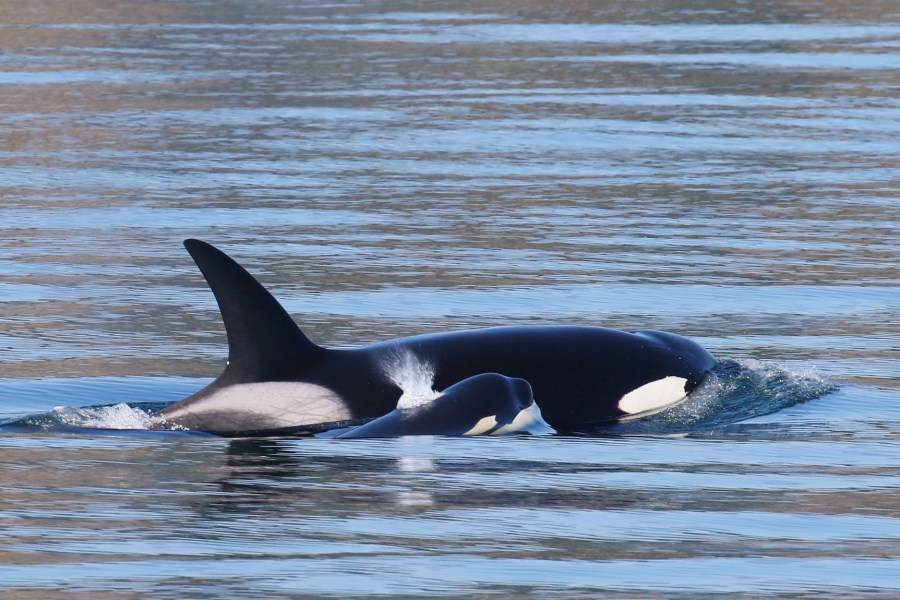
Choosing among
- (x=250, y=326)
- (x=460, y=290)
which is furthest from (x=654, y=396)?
(x=460, y=290)

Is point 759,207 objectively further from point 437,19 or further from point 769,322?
point 437,19

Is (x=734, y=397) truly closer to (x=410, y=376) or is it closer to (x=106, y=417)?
(x=410, y=376)

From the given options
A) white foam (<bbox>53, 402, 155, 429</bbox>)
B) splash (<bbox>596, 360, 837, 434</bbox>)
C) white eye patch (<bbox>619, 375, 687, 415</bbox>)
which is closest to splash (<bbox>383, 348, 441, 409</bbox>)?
splash (<bbox>596, 360, 837, 434</bbox>)

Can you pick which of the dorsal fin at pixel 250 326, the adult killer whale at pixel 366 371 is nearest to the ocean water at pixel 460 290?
the adult killer whale at pixel 366 371

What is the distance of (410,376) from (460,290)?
10.8ft

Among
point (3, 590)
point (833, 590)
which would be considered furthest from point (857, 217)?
point (3, 590)

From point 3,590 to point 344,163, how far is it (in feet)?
40.5

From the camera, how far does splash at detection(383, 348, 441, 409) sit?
27.9 feet

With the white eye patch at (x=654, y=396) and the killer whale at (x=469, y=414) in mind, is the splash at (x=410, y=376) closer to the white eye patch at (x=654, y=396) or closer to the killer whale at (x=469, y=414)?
the killer whale at (x=469, y=414)

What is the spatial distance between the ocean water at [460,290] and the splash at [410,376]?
0.50 metres

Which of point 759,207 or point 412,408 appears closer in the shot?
point 412,408

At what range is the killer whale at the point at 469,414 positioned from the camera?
321 inches

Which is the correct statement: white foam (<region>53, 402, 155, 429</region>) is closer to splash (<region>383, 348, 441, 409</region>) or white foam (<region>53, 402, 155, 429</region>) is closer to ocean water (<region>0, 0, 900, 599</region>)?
ocean water (<region>0, 0, 900, 599</region>)

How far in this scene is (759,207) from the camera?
1521cm
